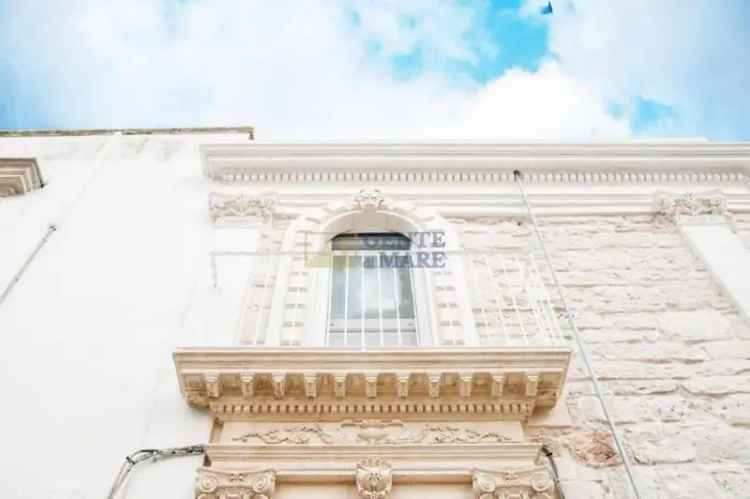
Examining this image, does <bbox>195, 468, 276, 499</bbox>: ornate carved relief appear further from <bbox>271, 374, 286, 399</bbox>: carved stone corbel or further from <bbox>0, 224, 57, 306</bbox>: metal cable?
<bbox>0, 224, 57, 306</bbox>: metal cable

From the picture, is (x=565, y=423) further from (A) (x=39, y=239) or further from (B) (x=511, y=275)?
(A) (x=39, y=239)

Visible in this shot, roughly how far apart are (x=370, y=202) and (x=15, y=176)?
473 cm

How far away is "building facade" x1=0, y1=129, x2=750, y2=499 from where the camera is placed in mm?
5016

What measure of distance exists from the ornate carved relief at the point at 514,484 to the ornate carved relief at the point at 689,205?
14.5 feet

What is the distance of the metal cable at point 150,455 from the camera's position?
16.0ft

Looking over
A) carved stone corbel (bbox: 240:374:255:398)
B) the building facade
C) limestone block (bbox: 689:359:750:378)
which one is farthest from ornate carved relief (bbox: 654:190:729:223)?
carved stone corbel (bbox: 240:374:255:398)

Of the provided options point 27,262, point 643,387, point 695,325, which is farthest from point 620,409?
point 27,262

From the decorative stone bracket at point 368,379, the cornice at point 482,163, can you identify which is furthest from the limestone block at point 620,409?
the cornice at point 482,163

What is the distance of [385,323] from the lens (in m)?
6.92

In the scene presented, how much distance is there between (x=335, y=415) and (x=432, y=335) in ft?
4.85

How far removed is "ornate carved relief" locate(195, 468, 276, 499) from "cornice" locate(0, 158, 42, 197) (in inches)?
228

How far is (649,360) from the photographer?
6.05 m

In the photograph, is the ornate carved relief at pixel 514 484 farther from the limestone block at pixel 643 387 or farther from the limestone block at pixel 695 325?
the limestone block at pixel 695 325

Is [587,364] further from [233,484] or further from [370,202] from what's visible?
[370,202]
